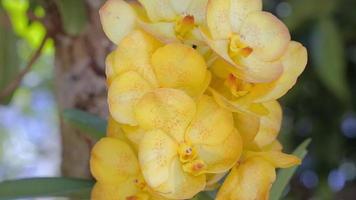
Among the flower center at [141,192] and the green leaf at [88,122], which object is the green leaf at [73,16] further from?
the flower center at [141,192]

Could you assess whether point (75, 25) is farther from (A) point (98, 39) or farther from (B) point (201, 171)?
(B) point (201, 171)

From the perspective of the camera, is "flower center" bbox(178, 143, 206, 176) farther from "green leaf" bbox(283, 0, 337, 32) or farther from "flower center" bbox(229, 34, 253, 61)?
"green leaf" bbox(283, 0, 337, 32)

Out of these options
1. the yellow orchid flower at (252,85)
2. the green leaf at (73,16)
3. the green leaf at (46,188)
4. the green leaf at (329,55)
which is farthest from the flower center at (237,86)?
the green leaf at (329,55)

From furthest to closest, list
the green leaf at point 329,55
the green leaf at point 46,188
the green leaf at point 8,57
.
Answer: the green leaf at point 329,55, the green leaf at point 8,57, the green leaf at point 46,188

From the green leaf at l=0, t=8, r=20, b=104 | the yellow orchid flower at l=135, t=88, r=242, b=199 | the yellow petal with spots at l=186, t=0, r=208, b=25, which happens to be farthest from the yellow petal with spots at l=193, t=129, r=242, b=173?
the green leaf at l=0, t=8, r=20, b=104

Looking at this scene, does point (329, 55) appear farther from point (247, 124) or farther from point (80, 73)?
point (247, 124)

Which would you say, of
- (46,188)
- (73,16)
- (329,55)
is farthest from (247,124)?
(329,55)
